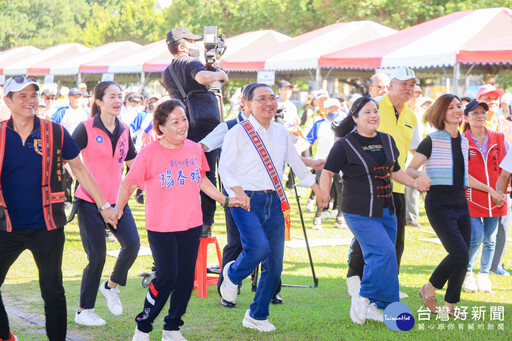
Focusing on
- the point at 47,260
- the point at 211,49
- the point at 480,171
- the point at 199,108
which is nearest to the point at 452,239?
the point at 480,171

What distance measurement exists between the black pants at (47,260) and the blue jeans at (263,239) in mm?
1535

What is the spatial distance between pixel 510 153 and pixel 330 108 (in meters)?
5.98

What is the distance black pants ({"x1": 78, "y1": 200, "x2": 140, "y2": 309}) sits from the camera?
621 cm

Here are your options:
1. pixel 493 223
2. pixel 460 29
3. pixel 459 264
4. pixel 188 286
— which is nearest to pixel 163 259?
pixel 188 286

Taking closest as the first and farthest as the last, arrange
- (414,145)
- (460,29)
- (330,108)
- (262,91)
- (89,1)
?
(262,91) → (414,145) → (330,108) → (460,29) → (89,1)

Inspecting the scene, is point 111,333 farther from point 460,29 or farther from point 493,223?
point 460,29

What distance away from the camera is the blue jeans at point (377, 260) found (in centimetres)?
607

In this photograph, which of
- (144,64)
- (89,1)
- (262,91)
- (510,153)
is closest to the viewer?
(262,91)

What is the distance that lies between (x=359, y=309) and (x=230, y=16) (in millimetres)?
43677

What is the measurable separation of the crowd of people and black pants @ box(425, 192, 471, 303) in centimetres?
1

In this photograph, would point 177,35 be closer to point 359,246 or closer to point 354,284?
point 359,246

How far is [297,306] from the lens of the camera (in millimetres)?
7125

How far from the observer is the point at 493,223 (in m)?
8.08

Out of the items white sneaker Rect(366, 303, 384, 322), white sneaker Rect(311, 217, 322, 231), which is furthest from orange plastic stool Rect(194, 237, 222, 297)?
white sneaker Rect(311, 217, 322, 231)
